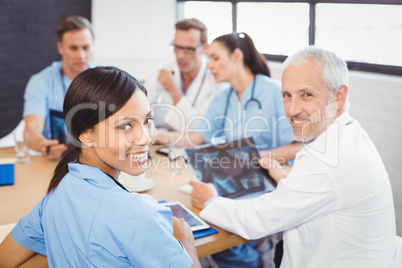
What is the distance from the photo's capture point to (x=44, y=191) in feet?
5.94

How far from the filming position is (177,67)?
309 centimetres

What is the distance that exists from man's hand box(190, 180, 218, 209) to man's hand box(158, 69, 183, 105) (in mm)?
1361

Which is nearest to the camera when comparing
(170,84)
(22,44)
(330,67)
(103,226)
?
(103,226)

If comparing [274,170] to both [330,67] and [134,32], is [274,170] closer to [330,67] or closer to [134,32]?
[330,67]

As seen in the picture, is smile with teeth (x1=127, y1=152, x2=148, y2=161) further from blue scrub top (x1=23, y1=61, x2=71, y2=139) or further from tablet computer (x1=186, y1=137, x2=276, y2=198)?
blue scrub top (x1=23, y1=61, x2=71, y2=139)

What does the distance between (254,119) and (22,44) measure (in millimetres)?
2186

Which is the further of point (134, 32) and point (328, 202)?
point (134, 32)

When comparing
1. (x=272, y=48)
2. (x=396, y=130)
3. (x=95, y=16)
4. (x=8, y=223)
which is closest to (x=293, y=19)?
(x=272, y=48)

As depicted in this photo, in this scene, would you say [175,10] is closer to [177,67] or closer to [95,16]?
[95,16]

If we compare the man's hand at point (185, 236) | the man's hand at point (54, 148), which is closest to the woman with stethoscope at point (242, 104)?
the man's hand at point (54, 148)

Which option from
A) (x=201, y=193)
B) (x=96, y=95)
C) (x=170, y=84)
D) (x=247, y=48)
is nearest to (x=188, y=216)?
(x=201, y=193)

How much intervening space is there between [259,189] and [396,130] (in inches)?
36.1

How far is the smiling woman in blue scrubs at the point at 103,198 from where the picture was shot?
1.00 m

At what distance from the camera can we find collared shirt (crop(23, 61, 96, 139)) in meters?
2.64
